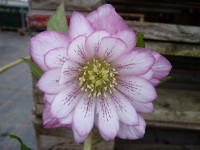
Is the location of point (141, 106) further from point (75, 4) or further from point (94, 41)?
point (75, 4)

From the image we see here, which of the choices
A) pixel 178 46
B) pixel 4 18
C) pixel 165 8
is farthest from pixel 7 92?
pixel 4 18

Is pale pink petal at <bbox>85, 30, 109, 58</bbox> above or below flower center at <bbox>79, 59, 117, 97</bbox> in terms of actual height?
above

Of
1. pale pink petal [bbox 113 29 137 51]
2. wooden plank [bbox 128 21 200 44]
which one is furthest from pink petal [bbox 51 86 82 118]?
wooden plank [bbox 128 21 200 44]

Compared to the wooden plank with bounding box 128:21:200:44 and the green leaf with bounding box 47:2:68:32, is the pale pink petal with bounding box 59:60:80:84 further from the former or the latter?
the wooden plank with bounding box 128:21:200:44

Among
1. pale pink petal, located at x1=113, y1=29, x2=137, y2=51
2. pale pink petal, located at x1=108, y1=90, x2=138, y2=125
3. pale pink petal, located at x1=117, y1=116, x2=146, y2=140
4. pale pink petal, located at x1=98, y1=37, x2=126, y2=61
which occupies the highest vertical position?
pale pink petal, located at x1=113, y1=29, x2=137, y2=51

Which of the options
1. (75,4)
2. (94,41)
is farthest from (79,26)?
(75,4)

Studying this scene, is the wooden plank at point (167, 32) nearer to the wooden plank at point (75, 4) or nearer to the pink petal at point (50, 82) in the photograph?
the wooden plank at point (75, 4)

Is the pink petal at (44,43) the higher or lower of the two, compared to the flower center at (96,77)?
higher

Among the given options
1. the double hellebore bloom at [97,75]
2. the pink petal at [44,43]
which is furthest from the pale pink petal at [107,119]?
the pink petal at [44,43]
